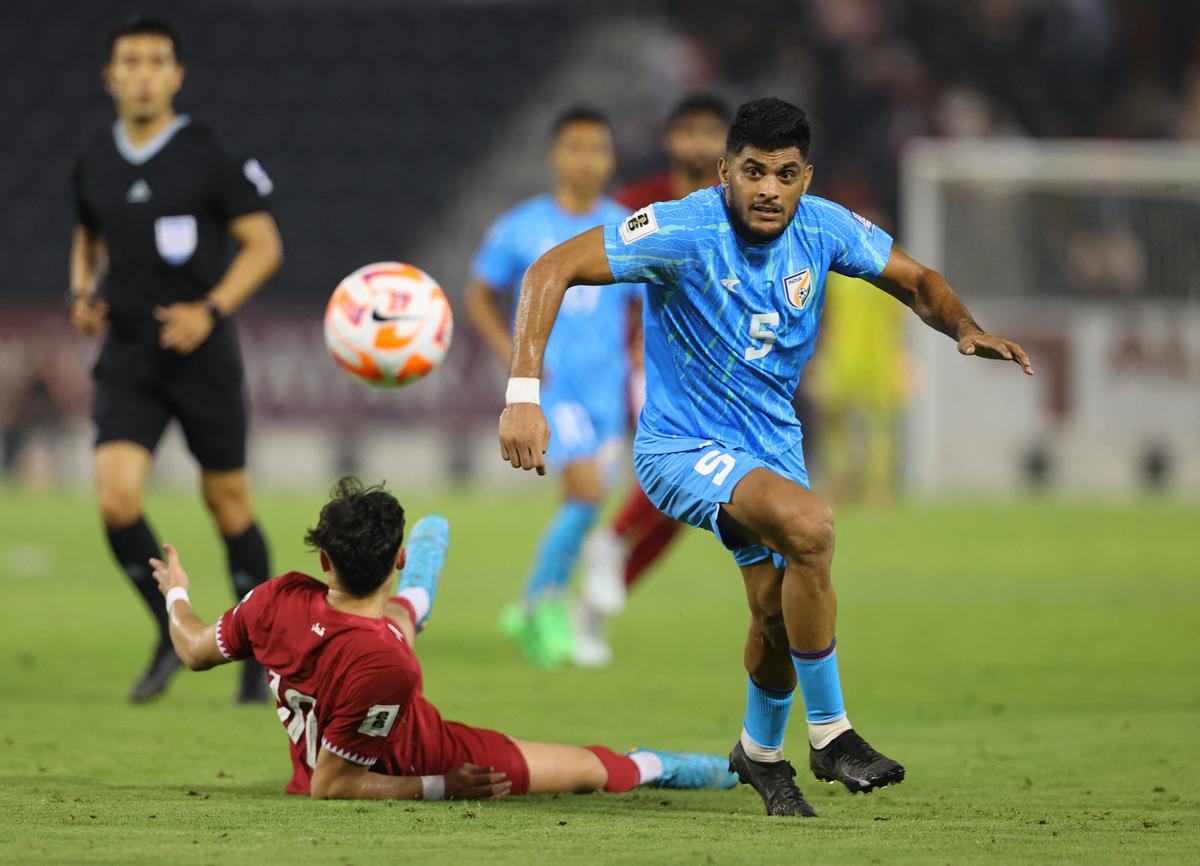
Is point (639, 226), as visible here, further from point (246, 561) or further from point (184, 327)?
point (246, 561)

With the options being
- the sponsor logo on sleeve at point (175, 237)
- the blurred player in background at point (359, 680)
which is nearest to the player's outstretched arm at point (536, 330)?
the blurred player in background at point (359, 680)

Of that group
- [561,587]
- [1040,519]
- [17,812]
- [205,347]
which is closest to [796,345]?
[17,812]

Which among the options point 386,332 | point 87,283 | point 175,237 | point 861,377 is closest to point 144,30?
point 175,237

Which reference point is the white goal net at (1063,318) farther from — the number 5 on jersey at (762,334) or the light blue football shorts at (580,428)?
the number 5 on jersey at (762,334)

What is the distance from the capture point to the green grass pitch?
4527 mm

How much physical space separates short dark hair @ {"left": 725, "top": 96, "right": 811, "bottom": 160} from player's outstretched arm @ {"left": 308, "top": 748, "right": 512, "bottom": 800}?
1854 mm

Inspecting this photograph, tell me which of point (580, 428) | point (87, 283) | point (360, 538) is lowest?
point (360, 538)

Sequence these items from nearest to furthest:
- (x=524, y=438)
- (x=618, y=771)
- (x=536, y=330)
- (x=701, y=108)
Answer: (x=524, y=438)
(x=536, y=330)
(x=618, y=771)
(x=701, y=108)

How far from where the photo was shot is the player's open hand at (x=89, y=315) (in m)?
7.33

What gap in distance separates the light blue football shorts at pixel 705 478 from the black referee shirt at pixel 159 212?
2.71m

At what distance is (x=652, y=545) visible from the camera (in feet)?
30.3

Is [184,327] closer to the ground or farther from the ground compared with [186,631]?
farther from the ground

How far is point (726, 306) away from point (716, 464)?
17.5 inches

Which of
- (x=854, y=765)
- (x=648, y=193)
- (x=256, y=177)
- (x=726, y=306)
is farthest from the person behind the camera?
(x=648, y=193)
